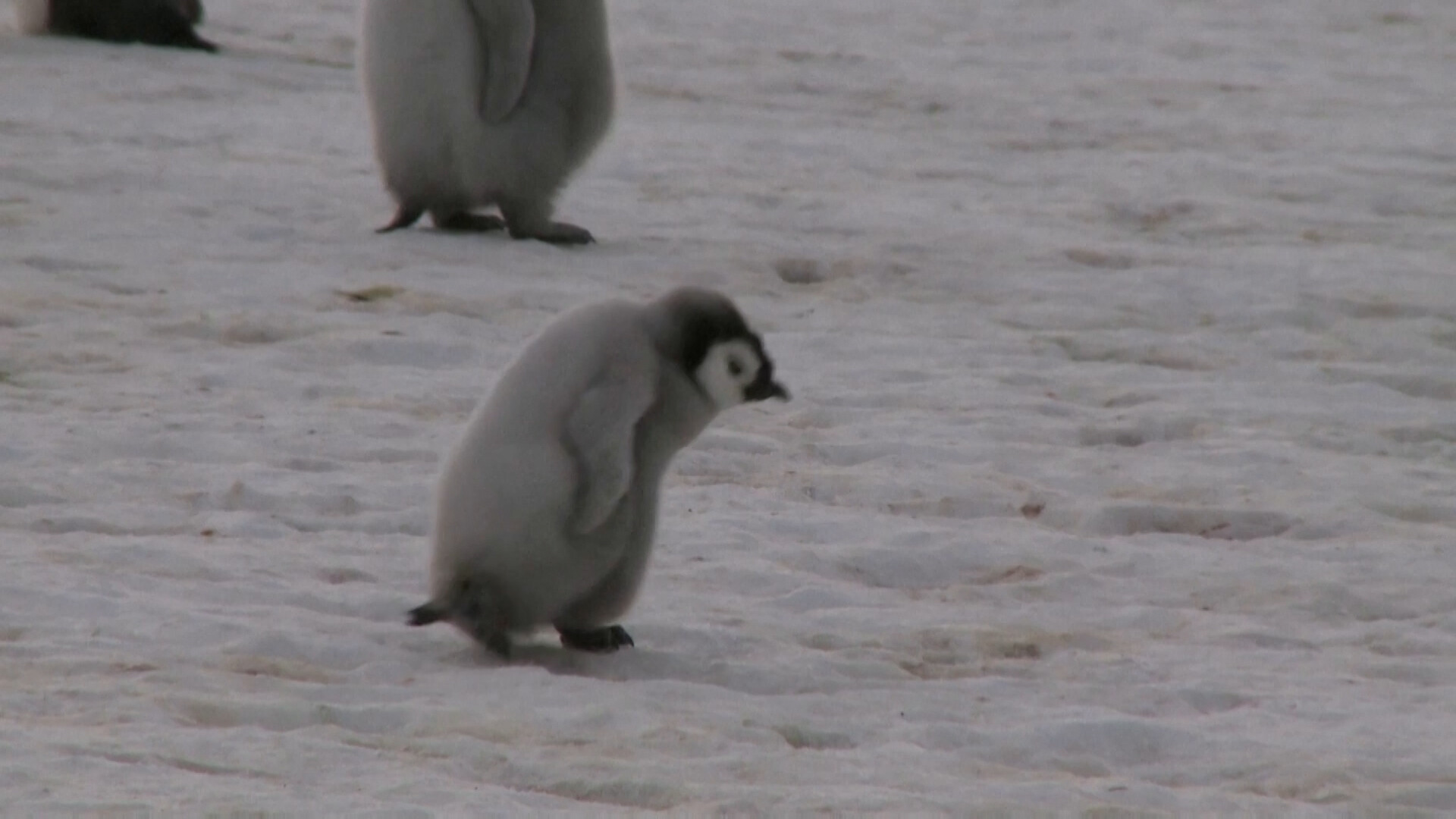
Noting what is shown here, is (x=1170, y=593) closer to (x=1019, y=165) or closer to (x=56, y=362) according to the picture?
(x=56, y=362)

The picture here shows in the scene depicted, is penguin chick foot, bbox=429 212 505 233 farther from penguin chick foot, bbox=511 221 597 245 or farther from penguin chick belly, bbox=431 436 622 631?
penguin chick belly, bbox=431 436 622 631

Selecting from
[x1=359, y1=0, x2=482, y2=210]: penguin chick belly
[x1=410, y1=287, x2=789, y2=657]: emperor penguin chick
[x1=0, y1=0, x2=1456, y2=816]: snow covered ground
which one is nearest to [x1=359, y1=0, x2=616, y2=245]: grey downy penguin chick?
[x1=359, y1=0, x2=482, y2=210]: penguin chick belly

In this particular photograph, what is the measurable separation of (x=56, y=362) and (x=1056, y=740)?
3030 mm

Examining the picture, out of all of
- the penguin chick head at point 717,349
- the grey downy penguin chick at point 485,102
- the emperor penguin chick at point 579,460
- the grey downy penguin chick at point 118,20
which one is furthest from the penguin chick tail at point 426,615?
the grey downy penguin chick at point 118,20

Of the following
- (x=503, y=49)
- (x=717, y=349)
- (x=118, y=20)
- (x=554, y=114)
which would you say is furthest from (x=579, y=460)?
(x=118, y=20)

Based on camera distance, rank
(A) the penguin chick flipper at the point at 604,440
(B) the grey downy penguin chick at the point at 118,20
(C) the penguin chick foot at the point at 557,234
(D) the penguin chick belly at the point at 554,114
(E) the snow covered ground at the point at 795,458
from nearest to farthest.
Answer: (E) the snow covered ground at the point at 795,458
(A) the penguin chick flipper at the point at 604,440
(D) the penguin chick belly at the point at 554,114
(C) the penguin chick foot at the point at 557,234
(B) the grey downy penguin chick at the point at 118,20

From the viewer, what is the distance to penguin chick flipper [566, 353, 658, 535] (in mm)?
3398

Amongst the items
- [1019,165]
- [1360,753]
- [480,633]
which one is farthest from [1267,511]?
[1019,165]

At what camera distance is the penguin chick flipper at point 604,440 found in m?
3.40

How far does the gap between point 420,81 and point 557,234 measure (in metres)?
0.63

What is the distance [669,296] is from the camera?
12.0 feet

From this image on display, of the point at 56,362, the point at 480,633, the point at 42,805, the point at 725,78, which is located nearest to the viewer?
the point at 42,805

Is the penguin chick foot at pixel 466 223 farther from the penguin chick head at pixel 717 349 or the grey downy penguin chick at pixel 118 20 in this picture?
the penguin chick head at pixel 717 349

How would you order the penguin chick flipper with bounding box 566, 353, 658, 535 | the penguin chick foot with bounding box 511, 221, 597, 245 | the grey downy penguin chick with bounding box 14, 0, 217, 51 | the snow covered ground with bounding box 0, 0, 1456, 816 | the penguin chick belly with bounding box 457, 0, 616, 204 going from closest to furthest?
the snow covered ground with bounding box 0, 0, 1456, 816 → the penguin chick flipper with bounding box 566, 353, 658, 535 → the penguin chick belly with bounding box 457, 0, 616, 204 → the penguin chick foot with bounding box 511, 221, 597, 245 → the grey downy penguin chick with bounding box 14, 0, 217, 51
